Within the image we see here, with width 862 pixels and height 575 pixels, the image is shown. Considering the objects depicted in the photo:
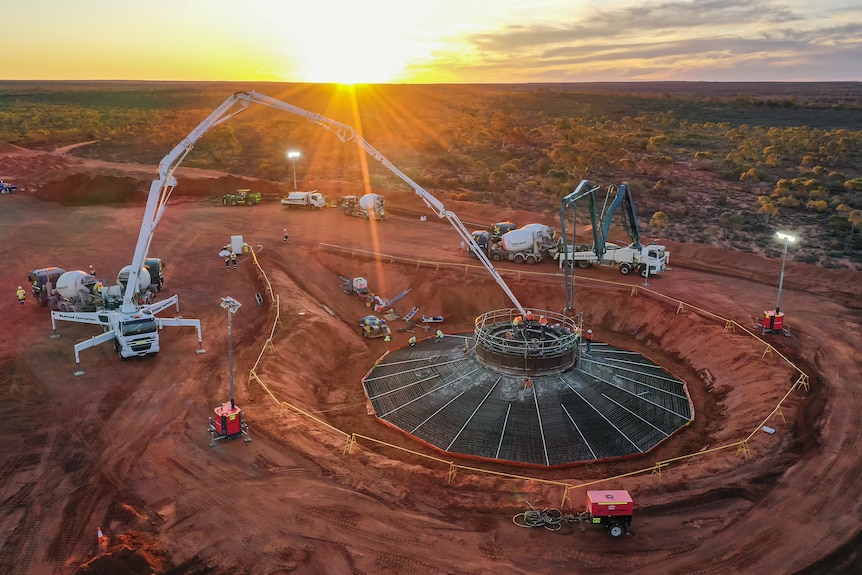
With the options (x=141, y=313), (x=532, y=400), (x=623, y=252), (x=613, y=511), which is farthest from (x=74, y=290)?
(x=623, y=252)

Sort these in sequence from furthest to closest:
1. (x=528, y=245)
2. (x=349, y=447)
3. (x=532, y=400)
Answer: (x=528, y=245) < (x=532, y=400) < (x=349, y=447)

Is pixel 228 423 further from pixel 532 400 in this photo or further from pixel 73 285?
pixel 73 285

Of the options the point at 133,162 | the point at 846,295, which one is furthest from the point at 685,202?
the point at 133,162

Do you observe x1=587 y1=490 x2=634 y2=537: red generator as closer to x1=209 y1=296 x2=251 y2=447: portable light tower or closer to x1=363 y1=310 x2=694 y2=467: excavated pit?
x1=363 y1=310 x2=694 y2=467: excavated pit

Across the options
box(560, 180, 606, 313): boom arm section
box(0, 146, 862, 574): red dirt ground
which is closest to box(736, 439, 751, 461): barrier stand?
box(0, 146, 862, 574): red dirt ground

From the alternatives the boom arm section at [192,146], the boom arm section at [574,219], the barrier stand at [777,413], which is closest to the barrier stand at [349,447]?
the boom arm section at [192,146]

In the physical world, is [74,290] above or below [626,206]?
below
